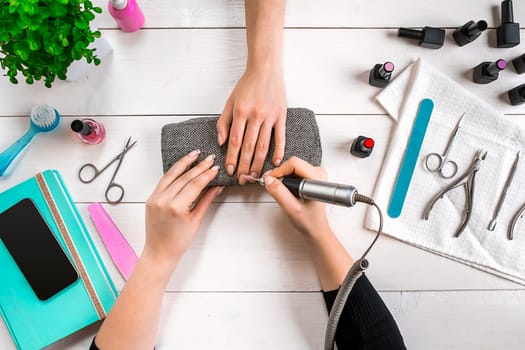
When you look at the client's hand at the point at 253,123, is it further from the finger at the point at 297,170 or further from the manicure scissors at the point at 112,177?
the manicure scissors at the point at 112,177

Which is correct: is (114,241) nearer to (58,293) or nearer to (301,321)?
(58,293)

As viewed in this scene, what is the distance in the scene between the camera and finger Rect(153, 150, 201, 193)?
2.23 ft

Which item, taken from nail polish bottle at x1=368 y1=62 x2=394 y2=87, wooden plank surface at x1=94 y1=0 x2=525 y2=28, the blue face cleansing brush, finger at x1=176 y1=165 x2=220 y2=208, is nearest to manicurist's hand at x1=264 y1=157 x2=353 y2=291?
finger at x1=176 y1=165 x2=220 y2=208

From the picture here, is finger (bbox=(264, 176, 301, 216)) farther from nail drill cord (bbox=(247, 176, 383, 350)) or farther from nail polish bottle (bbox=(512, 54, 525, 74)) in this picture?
nail polish bottle (bbox=(512, 54, 525, 74))

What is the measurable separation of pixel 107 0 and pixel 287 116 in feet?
1.42

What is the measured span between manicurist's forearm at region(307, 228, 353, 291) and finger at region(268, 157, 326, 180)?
4.5 inches

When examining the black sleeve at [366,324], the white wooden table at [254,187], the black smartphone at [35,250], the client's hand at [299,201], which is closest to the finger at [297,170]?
the client's hand at [299,201]

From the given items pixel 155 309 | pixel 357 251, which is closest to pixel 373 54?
pixel 357 251

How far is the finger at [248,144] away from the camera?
0.67 metres

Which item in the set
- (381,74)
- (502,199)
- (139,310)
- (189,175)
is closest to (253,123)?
(189,175)

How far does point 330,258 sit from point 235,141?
268 millimetres

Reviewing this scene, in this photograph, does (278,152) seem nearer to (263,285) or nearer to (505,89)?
(263,285)

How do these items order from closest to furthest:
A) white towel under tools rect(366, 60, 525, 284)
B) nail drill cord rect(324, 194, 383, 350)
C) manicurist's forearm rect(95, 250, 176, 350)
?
1. nail drill cord rect(324, 194, 383, 350)
2. manicurist's forearm rect(95, 250, 176, 350)
3. white towel under tools rect(366, 60, 525, 284)

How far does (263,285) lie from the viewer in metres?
0.73
